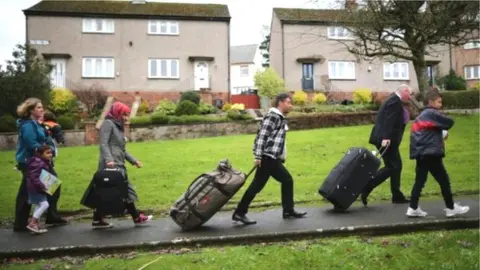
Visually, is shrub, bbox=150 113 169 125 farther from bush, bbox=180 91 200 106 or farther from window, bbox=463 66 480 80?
window, bbox=463 66 480 80

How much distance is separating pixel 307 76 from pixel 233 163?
77.8ft

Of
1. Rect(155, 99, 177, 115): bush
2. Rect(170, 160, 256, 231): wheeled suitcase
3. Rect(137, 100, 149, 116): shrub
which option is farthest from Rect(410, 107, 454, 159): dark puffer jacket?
Rect(137, 100, 149, 116): shrub

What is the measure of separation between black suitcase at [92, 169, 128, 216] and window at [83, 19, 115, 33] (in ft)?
93.2

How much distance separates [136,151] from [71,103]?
1266 cm

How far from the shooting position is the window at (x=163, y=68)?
111 ft

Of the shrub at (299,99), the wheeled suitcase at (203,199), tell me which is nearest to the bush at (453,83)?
the shrub at (299,99)

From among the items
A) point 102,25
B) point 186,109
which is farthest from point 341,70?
point 102,25

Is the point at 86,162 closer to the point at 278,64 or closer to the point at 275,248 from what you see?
the point at 275,248

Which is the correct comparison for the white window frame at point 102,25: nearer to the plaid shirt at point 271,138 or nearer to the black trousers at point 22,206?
the black trousers at point 22,206

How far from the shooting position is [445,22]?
15914 mm

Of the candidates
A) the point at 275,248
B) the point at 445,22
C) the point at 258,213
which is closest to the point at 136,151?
the point at 258,213

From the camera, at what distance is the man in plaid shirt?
7156 millimetres

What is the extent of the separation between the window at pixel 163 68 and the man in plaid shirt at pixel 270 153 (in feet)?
89.7

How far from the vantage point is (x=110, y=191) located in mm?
7062
